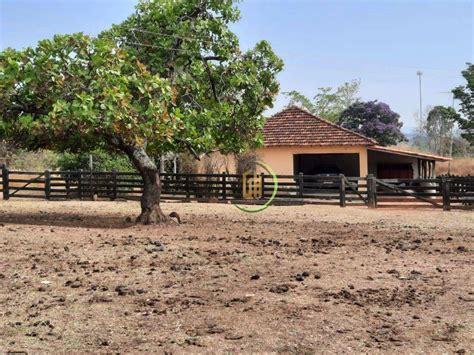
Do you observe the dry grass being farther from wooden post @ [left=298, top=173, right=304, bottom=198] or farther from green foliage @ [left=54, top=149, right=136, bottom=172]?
green foliage @ [left=54, top=149, right=136, bottom=172]

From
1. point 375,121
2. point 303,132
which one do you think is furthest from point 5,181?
point 375,121

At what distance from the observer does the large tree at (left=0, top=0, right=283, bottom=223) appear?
1139 centimetres

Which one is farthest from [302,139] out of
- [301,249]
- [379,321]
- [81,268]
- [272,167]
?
[379,321]

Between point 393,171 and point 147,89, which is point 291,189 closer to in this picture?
point 147,89

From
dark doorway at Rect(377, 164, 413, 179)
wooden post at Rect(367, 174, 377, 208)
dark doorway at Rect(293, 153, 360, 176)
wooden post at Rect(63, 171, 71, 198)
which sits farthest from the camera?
dark doorway at Rect(377, 164, 413, 179)

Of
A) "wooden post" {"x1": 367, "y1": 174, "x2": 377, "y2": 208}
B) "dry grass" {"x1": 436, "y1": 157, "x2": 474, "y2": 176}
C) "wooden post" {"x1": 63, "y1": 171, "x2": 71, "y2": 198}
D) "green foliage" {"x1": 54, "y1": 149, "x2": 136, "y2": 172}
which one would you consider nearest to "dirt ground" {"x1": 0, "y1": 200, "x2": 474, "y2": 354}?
"wooden post" {"x1": 367, "y1": 174, "x2": 377, "y2": 208}

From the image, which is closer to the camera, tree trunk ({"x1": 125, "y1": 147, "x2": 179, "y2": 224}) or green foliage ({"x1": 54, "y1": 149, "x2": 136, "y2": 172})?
tree trunk ({"x1": 125, "y1": 147, "x2": 179, "y2": 224})

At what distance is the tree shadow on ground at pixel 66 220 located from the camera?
13242 millimetres

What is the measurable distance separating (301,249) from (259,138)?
6999mm

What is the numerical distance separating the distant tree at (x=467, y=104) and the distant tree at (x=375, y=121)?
22.5 ft

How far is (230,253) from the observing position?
29.2 ft

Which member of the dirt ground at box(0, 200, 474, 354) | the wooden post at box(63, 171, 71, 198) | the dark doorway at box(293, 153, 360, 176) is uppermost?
the dark doorway at box(293, 153, 360, 176)

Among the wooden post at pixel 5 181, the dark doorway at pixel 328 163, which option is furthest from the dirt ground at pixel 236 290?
the dark doorway at pixel 328 163

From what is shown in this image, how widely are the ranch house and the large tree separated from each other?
432 inches
